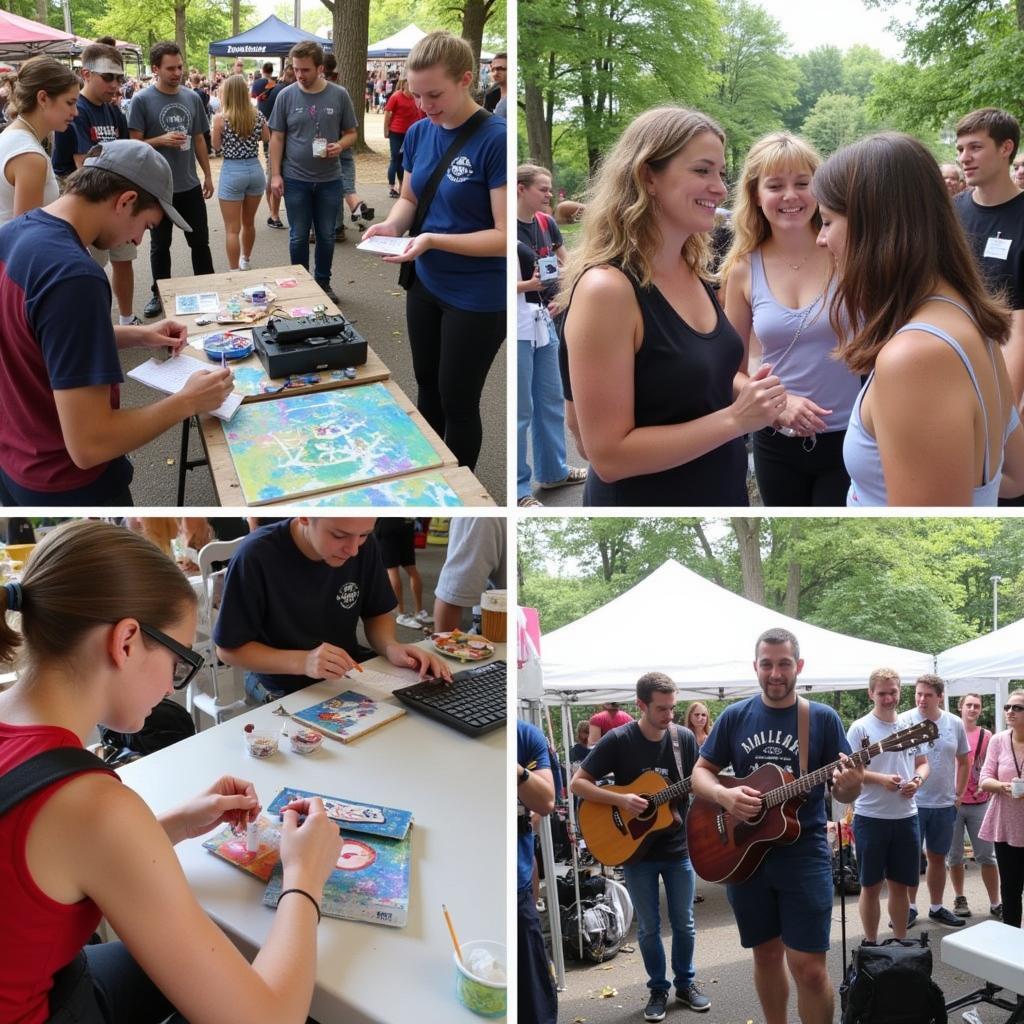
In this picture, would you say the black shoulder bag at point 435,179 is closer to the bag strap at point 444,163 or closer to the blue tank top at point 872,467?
the bag strap at point 444,163

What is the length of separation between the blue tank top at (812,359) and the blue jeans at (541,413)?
1706 mm

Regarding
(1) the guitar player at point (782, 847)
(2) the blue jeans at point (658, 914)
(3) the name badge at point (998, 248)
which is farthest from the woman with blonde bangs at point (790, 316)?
(2) the blue jeans at point (658, 914)

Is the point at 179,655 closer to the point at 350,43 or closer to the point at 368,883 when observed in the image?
the point at 368,883

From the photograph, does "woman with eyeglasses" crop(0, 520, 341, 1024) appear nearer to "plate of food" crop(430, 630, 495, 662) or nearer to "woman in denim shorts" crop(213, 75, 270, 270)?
"plate of food" crop(430, 630, 495, 662)

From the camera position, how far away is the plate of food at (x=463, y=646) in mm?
2447

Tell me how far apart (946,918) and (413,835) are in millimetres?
3232

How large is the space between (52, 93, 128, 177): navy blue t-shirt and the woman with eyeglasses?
3.47m

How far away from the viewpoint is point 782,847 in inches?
103

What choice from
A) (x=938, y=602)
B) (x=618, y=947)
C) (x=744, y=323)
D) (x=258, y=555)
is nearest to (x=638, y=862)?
(x=618, y=947)

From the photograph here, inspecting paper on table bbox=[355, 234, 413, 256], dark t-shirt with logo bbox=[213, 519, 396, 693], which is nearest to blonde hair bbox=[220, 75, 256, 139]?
paper on table bbox=[355, 234, 413, 256]

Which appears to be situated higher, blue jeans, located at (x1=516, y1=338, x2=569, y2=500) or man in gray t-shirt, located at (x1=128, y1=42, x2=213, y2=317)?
man in gray t-shirt, located at (x1=128, y1=42, x2=213, y2=317)

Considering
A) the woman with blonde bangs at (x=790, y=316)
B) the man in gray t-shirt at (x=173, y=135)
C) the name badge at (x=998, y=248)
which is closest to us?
the woman with blonde bangs at (x=790, y=316)

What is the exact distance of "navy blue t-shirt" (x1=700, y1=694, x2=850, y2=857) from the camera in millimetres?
2678

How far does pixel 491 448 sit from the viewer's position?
387 centimetres
